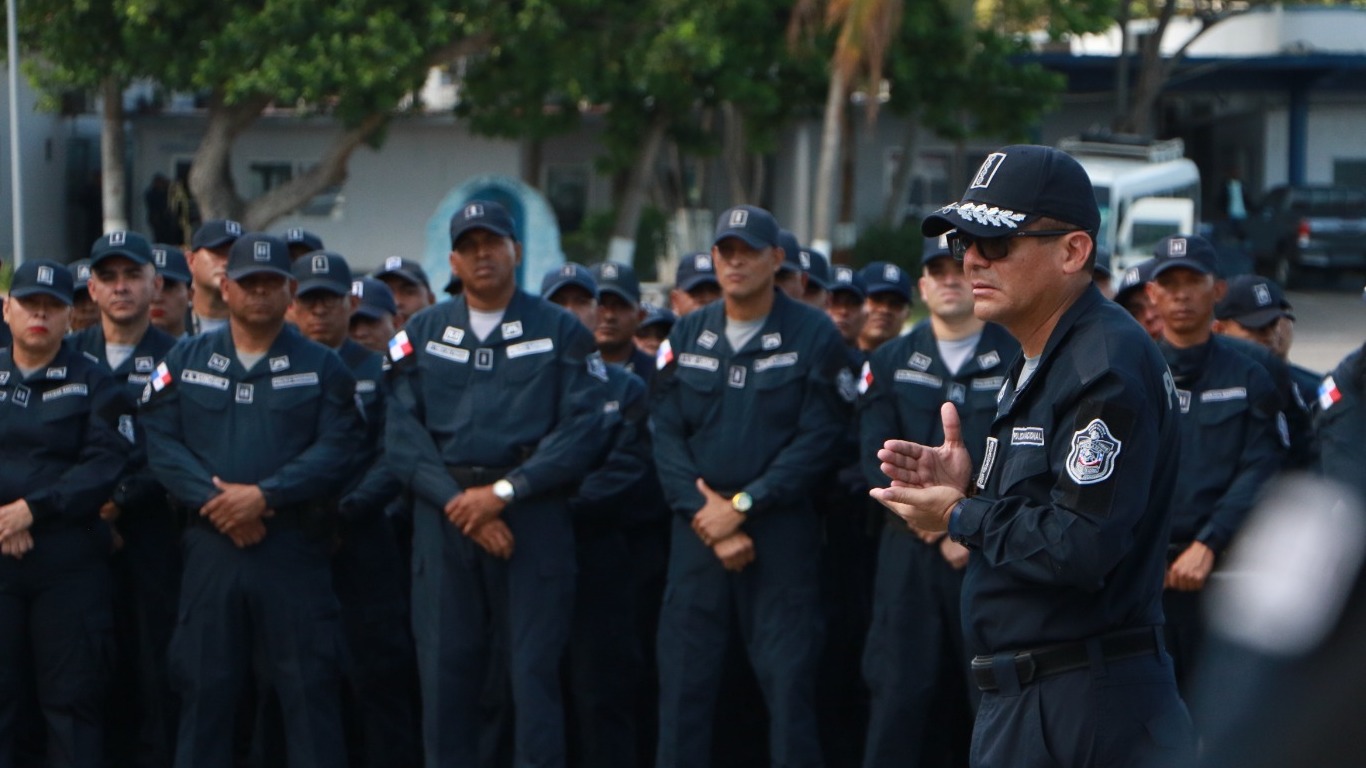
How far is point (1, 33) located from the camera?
72.1 feet

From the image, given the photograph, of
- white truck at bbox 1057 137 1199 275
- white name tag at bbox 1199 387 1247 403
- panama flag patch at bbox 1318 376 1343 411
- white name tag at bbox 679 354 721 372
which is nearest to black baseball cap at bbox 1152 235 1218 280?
white name tag at bbox 1199 387 1247 403

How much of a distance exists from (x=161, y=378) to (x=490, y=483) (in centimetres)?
127

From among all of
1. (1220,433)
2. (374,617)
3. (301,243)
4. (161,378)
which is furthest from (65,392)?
(1220,433)

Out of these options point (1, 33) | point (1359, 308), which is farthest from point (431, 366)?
point (1359, 308)

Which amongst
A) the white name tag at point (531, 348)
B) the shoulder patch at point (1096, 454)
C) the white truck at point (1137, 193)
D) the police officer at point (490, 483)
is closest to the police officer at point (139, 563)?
the police officer at point (490, 483)

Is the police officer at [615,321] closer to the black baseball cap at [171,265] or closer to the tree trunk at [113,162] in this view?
the black baseball cap at [171,265]

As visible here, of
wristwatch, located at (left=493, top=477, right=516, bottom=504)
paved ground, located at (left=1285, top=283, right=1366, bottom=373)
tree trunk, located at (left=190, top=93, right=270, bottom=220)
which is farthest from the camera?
tree trunk, located at (left=190, top=93, right=270, bottom=220)

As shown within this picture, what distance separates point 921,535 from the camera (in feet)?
18.9

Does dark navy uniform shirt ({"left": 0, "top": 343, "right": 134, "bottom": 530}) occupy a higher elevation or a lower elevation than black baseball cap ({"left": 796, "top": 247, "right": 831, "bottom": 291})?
lower

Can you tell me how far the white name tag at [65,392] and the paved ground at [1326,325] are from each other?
1525 centimetres

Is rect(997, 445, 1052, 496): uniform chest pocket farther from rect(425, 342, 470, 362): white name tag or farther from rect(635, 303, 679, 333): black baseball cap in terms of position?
rect(635, 303, 679, 333): black baseball cap

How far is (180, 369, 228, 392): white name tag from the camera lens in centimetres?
593

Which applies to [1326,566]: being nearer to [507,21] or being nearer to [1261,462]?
[1261,462]

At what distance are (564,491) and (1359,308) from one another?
24.5 m
